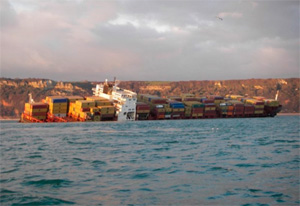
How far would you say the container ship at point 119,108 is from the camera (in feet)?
324

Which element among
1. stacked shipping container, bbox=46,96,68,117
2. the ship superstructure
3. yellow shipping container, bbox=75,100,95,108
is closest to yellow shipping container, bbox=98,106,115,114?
yellow shipping container, bbox=75,100,95,108

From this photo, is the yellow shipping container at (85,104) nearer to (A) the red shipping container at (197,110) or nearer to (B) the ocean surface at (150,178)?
(A) the red shipping container at (197,110)

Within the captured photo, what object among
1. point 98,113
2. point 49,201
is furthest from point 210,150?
point 98,113

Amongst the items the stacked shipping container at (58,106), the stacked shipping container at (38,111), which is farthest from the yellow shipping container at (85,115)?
the stacked shipping container at (38,111)

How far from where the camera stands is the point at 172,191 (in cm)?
1653

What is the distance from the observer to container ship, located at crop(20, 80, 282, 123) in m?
98.6

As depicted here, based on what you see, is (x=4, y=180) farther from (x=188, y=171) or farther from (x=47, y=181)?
(x=188, y=171)

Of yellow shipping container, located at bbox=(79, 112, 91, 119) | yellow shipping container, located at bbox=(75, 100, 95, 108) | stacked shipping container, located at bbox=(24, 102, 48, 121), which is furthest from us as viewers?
stacked shipping container, located at bbox=(24, 102, 48, 121)

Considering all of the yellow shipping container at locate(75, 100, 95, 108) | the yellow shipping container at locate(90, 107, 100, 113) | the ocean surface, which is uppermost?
the yellow shipping container at locate(75, 100, 95, 108)

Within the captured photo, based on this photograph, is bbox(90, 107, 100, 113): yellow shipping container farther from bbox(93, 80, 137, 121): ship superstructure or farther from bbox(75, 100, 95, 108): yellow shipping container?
bbox(93, 80, 137, 121): ship superstructure

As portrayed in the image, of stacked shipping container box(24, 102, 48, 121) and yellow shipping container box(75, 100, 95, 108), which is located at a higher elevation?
yellow shipping container box(75, 100, 95, 108)

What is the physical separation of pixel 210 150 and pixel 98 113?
70.1m

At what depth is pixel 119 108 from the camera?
10250cm

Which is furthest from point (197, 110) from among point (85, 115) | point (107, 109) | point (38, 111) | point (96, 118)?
point (38, 111)
